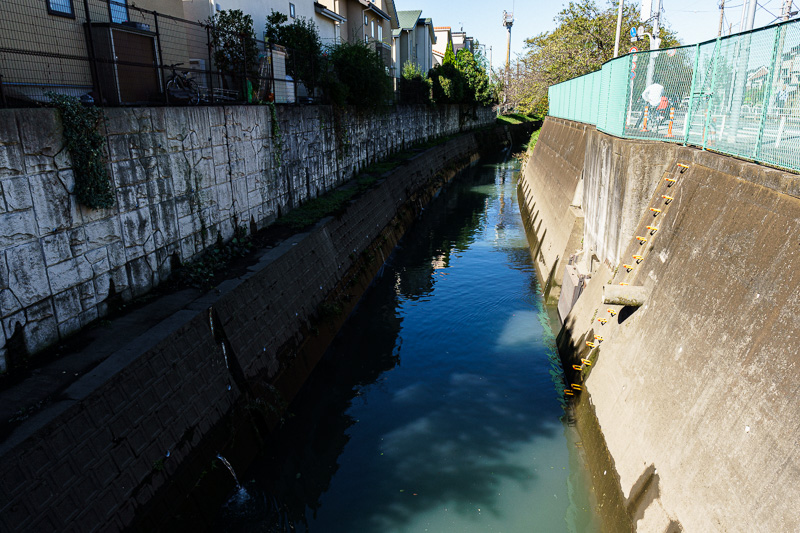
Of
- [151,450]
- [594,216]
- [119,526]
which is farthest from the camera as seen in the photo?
[594,216]

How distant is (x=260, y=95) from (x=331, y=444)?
8.95 m

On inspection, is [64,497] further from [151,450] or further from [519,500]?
[519,500]

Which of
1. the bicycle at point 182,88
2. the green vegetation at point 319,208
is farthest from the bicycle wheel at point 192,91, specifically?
the green vegetation at point 319,208

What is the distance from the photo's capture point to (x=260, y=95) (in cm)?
1322

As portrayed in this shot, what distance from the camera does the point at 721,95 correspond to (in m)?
7.35

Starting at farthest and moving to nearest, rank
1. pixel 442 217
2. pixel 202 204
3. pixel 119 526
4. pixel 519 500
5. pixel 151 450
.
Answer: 1. pixel 442 217
2. pixel 202 204
3. pixel 519 500
4. pixel 151 450
5. pixel 119 526

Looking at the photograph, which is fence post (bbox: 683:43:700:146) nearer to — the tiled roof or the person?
the person

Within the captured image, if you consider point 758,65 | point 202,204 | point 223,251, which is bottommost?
point 223,251

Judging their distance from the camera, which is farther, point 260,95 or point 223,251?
point 260,95

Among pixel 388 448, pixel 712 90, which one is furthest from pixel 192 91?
pixel 712 90

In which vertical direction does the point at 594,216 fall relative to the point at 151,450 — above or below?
above

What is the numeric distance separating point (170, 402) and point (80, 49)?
A: 8650 mm

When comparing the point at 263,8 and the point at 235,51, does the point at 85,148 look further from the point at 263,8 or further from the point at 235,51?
the point at 263,8

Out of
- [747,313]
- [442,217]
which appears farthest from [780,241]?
[442,217]
